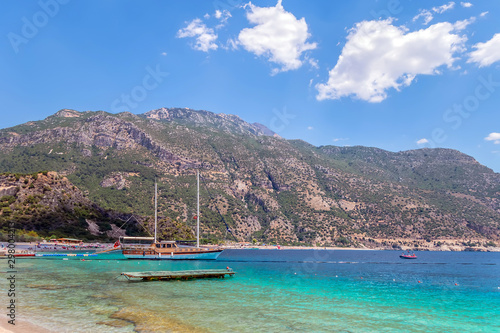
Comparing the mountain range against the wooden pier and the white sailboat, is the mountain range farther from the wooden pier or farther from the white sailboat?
the wooden pier

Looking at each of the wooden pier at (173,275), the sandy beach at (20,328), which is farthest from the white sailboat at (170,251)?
the sandy beach at (20,328)

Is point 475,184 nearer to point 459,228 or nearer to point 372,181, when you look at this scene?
point 459,228

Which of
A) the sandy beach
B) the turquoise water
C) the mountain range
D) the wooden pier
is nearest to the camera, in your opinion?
the sandy beach

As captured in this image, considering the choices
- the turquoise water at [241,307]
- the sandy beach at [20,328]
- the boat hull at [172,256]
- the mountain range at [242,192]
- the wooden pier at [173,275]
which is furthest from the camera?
the mountain range at [242,192]

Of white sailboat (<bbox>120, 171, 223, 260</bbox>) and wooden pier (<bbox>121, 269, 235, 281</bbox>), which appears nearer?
wooden pier (<bbox>121, 269, 235, 281</bbox>)

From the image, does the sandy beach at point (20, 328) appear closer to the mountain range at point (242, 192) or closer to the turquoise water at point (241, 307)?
the turquoise water at point (241, 307)

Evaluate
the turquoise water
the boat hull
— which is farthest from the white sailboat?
the turquoise water

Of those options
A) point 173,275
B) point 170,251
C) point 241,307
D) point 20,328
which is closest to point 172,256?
point 170,251

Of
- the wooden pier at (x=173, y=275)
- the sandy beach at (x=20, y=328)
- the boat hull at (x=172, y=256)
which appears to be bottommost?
the boat hull at (x=172, y=256)

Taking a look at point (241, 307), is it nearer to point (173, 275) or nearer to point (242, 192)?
point (173, 275)

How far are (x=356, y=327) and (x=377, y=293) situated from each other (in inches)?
611

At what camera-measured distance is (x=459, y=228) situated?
163m

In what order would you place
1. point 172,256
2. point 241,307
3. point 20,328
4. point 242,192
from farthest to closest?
1. point 242,192
2. point 172,256
3. point 241,307
4. point 20,328

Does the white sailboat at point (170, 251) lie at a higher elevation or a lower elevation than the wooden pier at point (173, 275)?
lower
